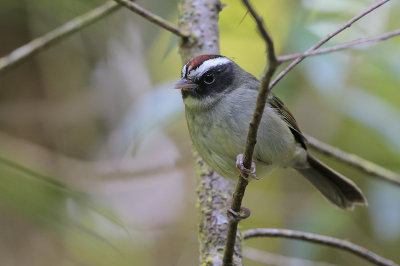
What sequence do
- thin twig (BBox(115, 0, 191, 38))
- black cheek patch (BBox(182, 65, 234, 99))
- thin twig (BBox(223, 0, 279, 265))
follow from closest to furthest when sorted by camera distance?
thin twig (BBox(223, 0, 279, 265)) → thin twig (BBox(115, 0, 191, 38)) → black cheek patch (BBox(182, 65, 234, 99))

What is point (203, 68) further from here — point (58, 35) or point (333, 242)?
point (333, 242)

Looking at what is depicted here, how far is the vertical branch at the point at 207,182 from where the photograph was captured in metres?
3.19

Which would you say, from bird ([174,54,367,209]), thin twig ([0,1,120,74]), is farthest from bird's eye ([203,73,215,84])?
thin twig ([0,1,120,74])

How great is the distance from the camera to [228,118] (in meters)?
3.13

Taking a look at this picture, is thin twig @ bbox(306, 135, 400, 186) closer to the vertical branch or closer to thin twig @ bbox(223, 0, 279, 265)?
the vertical branch

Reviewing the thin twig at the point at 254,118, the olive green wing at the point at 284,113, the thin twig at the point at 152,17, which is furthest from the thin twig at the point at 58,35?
the thin twig at the point at 254,118

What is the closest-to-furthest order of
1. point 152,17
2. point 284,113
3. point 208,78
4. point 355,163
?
point 152,17
point 208,78
point 284,113
point 355,163

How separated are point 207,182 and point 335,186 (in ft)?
3.63

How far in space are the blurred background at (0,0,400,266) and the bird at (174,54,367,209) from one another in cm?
56

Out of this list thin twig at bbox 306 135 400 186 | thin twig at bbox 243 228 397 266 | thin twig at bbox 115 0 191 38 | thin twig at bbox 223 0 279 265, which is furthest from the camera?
thin twig at bbox 306 135 400 186

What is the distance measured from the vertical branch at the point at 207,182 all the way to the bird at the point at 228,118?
28 centimetres

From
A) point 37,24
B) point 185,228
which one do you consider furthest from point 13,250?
point 37,24

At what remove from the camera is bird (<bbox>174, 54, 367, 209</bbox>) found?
3.10m

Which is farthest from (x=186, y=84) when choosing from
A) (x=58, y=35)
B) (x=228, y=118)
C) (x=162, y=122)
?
(x=58, y=35)
